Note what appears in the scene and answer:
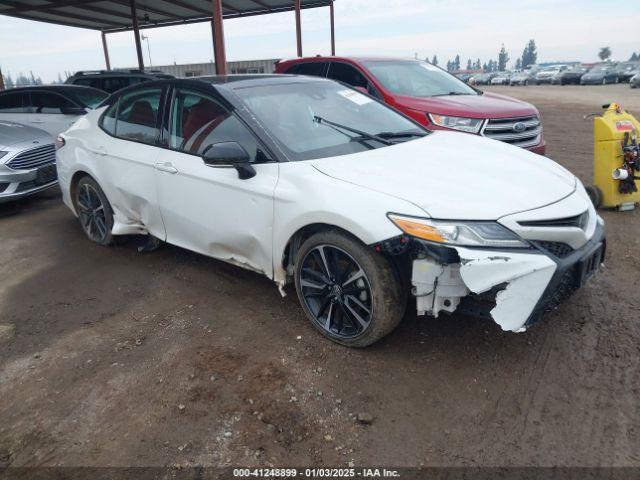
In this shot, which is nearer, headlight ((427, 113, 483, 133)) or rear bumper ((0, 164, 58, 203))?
headlight ((427, 113, 483, 133))

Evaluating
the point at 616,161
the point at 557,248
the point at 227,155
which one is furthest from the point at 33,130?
the point at 616,161

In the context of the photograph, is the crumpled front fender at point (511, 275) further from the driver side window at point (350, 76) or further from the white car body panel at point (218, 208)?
the driver side window at point (350, 76)

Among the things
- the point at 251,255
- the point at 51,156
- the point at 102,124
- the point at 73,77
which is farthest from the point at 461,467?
the point at 73,77

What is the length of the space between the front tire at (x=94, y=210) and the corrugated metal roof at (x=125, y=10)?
1290 centimetres

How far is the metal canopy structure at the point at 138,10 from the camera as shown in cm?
1524

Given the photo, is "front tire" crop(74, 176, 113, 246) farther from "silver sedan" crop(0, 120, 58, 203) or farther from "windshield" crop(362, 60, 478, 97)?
"windshield" crop(362, 60, 478, 97)

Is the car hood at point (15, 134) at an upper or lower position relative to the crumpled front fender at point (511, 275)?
upper

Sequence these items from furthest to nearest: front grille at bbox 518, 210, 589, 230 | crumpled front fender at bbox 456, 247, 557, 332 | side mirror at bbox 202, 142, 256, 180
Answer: side mirror at bbox 202, 142, 256, 180
front grille at bbox 518, 210, 589, 230
crumpled front fender at bbox 456, 247, 557, 332

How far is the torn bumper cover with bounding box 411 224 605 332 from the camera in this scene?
237cm

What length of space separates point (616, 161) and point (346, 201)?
3.88m

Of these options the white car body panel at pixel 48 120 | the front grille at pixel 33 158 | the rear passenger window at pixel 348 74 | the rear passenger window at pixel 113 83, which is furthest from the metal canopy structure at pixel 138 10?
the front grille at pixel 33 158

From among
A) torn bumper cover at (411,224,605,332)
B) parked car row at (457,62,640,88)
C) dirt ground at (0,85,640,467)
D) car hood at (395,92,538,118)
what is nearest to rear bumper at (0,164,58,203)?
dirt ground at (0,85,640,467)

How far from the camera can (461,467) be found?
6.89 feet

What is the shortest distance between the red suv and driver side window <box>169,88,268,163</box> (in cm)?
241
